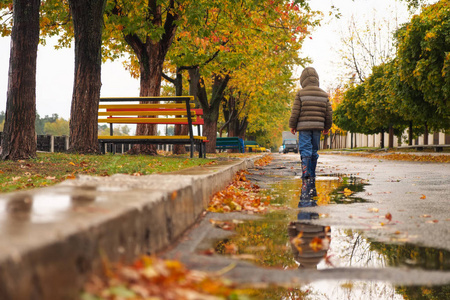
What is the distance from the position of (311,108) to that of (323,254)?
592cm

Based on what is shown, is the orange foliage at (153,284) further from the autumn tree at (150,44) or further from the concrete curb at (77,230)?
the autumn tree at (150,44)

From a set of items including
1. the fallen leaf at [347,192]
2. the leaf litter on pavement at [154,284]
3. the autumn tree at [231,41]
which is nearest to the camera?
the leaf litter on pavement at [154,284]

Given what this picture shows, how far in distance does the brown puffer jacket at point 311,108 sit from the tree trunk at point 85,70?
15.5ft

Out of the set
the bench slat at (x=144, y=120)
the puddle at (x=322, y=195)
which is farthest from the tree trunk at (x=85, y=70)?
the puddle at (x=322, y=195)

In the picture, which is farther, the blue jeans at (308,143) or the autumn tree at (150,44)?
the autumn tree at (150,44)

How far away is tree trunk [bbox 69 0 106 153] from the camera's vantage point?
1055 centimetres

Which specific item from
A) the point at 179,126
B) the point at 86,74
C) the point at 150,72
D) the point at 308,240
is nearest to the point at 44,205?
the point at 308,240

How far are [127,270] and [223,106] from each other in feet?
116

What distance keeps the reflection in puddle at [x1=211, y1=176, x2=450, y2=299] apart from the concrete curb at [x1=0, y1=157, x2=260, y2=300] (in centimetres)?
59

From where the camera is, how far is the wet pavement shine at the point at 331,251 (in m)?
2.53

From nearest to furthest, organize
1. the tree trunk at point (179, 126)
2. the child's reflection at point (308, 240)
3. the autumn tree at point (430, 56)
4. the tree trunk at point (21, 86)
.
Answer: the child's reflection at point (308, 240) → the tree trunk at point (21, 86) → the autumn tree at point (430, 56) → the tree trunk at point (179, 126)

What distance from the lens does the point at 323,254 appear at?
10.5 feet

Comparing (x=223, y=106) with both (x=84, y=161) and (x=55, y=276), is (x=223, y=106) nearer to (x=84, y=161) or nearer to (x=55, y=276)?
(x=84, y=161)

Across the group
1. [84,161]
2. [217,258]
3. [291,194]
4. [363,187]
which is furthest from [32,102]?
[217,258]
